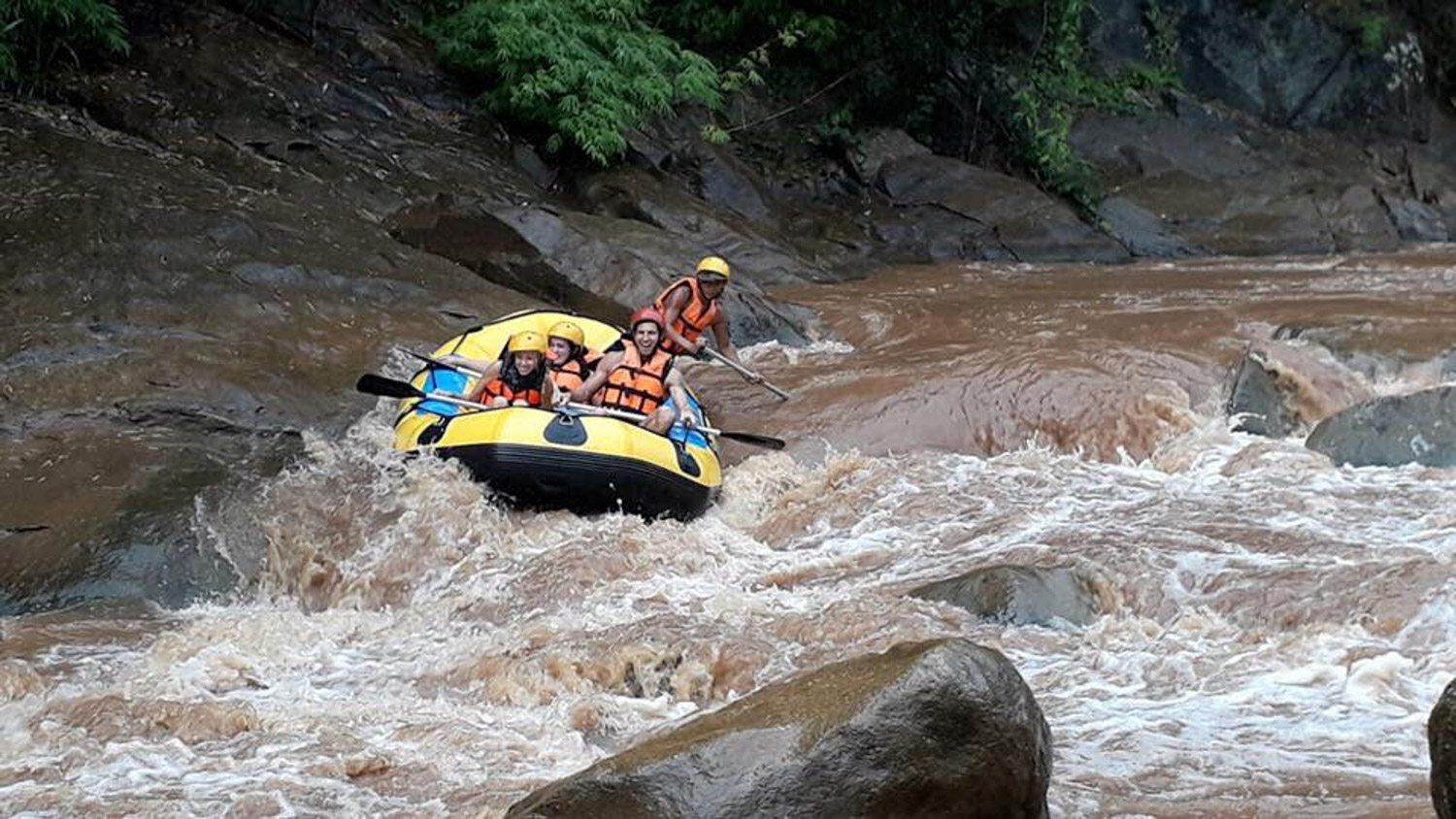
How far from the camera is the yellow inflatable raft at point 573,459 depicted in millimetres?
7367

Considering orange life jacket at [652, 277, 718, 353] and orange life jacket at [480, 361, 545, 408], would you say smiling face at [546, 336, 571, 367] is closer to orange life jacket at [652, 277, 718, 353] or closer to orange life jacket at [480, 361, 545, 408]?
orange life jacket at [480, 361, 545, 408]

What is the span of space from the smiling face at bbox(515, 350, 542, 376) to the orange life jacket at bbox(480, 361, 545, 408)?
28 mm

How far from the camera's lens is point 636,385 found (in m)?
8.23

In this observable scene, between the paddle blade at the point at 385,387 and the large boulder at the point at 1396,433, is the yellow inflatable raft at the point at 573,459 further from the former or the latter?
the large boulder at the point at 1396,433

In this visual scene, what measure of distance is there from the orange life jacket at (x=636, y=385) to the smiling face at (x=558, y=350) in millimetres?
421

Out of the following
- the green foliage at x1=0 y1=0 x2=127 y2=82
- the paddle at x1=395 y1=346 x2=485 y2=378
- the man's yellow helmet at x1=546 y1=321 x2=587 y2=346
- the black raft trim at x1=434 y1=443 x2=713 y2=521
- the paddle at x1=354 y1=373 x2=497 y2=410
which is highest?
the green foliage at x1=0 y1=0 x2=127 y2=82

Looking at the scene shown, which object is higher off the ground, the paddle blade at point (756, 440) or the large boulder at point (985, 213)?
the large boulder at point (985, 213)

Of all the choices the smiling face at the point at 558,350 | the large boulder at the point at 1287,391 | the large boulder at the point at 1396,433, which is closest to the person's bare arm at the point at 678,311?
the smiling face at the point at 558,350

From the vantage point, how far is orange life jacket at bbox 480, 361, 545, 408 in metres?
8.08

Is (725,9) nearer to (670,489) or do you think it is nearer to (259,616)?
(670,489)

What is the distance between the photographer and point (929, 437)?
8.76 meters

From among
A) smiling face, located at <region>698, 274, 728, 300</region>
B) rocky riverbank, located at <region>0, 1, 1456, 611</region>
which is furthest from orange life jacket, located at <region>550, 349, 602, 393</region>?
rocky riverbank, located at <region>0, 1, 1456, 611</region>

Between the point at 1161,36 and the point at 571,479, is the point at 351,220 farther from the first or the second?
the point at 1161,36

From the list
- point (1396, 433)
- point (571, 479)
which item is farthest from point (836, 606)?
point (1396, 433)
